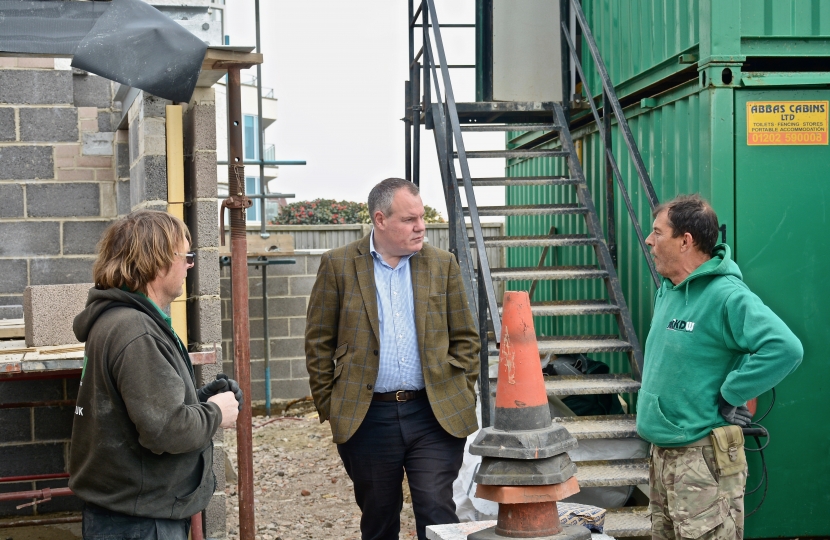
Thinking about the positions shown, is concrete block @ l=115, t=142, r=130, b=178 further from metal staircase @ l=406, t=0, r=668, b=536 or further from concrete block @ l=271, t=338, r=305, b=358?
concrete block @ l=271, t=338, r=305, b=358

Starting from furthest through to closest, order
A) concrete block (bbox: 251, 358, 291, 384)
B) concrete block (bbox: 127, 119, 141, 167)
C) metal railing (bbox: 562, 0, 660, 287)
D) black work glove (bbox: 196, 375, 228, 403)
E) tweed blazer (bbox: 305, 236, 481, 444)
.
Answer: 1. concrete block (bbox: 251, 358, 291, 384)
2. metal railing (bbox: 562, 0, 660, 287)
3. concrete block (bbox: 127, 119, 141, 167)
4. tweed blazer (bbox: 305, 236, 481, 444)
5. black work glove (bbox: 196, 375, 228, 403)

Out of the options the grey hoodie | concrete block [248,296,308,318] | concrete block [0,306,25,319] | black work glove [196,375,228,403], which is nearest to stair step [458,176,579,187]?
concrete block [0,306,25,319]

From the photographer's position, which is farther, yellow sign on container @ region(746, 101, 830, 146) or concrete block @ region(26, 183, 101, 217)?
concrete block @ region(26, 183, 101, 217)

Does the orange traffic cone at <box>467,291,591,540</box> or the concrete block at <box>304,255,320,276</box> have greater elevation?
the concrete block at <box>304,255,320,276</box>

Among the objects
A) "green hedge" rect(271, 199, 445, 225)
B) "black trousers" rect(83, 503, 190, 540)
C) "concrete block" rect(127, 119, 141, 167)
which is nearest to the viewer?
"black trousers" rect(83, 503, 190, 540)

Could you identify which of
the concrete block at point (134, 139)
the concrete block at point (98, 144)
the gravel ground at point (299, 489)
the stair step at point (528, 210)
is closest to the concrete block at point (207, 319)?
the concrete block at point (134, 139)

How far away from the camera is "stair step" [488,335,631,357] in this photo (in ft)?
18.5

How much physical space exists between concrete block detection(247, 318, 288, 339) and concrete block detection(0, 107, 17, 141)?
5.24 m

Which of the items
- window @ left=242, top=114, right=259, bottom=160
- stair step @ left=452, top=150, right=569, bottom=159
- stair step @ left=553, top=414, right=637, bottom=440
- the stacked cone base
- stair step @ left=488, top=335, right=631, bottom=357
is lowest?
stair step @ left=553, top=414, right=637, bottom=440

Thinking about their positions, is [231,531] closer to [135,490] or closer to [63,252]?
[63,252]

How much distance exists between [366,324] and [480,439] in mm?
Answer: 1553

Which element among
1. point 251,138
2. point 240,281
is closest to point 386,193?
point 240,281

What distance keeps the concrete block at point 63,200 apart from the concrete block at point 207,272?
145 cm

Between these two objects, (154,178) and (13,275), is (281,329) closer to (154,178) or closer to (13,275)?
(13,275)
